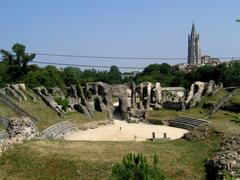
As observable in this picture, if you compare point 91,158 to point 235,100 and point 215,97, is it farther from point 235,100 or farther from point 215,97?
point 215,97

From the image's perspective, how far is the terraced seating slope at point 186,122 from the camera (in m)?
46.9

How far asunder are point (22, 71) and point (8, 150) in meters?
57.4

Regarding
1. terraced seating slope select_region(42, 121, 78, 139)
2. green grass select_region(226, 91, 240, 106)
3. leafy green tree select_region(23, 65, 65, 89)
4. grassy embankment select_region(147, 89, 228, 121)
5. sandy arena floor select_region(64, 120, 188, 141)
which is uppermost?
leafy green tree select_region(23, 65, 65, 89)

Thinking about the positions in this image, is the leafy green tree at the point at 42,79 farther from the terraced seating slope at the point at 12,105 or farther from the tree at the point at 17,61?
the terraced seating slope at the point at 12,105

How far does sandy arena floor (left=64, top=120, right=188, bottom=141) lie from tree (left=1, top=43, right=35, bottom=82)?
33.5 meters

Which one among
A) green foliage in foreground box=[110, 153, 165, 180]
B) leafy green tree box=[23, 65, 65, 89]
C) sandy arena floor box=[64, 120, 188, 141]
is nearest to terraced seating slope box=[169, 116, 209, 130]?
sandy arena floor box=[64, 120, 188, 141]

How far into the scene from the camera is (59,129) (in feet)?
145

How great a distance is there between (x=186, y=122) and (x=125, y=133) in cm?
755

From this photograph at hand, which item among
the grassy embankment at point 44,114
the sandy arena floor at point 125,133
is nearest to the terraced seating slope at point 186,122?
the sandy arena floor at point 125,133

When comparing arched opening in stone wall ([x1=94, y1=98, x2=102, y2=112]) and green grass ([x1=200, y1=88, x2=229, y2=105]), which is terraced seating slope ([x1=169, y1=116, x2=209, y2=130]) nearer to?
green grass ([x1=200, y1=88, x2=229, y2=105])

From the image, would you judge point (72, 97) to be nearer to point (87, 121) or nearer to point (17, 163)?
point (87, 121)

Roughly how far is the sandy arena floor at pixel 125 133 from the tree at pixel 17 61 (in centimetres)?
3346

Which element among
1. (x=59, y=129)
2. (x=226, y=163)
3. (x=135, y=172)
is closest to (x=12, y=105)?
(x=59, y=129)

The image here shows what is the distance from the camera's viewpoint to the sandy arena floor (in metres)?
43.0
